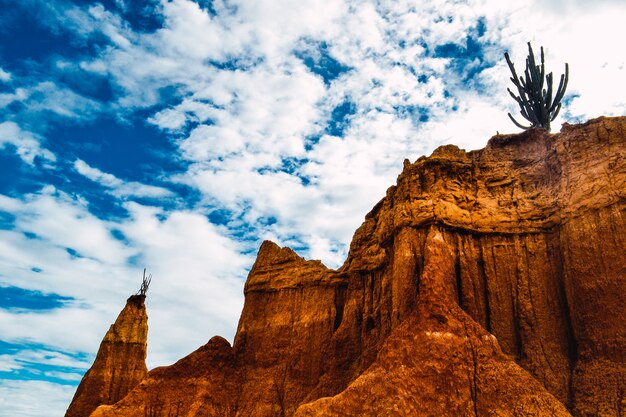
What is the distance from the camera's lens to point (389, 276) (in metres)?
29.5

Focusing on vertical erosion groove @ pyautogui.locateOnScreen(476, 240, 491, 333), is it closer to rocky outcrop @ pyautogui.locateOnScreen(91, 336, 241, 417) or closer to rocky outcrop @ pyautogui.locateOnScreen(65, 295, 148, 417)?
rocky outcrop @ pyautogui.locateOnScreen(91, 336, 241, 417)

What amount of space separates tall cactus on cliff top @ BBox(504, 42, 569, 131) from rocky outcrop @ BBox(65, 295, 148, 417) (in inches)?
1452

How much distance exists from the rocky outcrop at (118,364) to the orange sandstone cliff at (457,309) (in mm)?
14590

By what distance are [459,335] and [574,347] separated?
5.43 meters

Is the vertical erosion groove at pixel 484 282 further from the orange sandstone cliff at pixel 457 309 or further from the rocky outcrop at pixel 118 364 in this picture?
the rocky outcrop at pixel 118 364

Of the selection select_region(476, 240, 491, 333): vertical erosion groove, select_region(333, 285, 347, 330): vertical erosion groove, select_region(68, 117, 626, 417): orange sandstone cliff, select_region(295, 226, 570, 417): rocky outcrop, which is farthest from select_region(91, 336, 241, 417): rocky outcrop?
select_region(476, 240, 491, 333): vertical erosion groove

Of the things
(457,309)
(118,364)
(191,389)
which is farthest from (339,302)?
(118,364)

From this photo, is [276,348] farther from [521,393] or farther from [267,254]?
[521,393]

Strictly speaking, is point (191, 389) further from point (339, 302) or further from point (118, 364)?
point (118, 364)

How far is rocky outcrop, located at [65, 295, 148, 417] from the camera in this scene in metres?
45.8

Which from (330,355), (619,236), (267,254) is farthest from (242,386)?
(619,236)

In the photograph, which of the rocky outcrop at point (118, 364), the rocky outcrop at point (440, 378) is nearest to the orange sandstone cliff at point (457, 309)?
the rocky outcrop at point (440, 378)

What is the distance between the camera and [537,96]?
112 feet

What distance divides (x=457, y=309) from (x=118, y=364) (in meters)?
36.0
